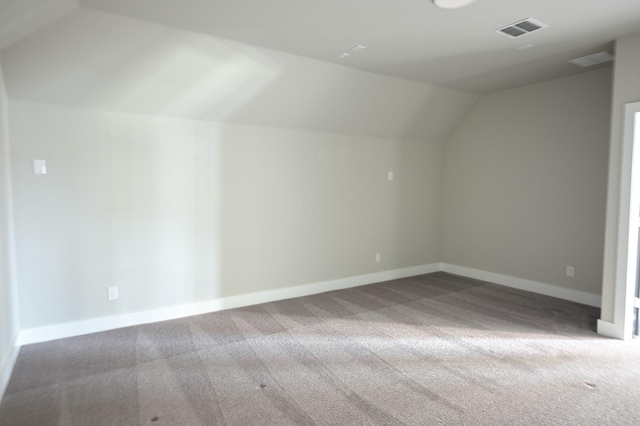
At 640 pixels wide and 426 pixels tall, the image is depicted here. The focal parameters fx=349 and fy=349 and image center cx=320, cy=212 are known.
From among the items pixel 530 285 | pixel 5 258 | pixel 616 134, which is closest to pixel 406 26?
pixel 616 134

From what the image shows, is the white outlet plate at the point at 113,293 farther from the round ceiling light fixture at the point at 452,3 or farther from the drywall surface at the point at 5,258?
the round ceiling light fixture at the point at 452,3

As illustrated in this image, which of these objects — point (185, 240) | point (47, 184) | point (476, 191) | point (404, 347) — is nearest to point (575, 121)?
point (476, 191)

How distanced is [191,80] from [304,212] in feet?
6.73

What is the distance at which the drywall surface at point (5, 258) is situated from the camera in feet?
8.14

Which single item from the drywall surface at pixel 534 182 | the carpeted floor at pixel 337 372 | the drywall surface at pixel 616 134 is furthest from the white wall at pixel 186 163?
the drywall surface at pixel 616 134

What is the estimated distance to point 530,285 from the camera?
15.7ft

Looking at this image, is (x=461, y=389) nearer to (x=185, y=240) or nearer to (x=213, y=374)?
(x=213, y=374)

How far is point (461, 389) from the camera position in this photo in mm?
2432

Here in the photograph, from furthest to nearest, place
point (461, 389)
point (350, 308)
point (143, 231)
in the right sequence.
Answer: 1. point (350, 308)
2. point (143, 231)
3. point (461, 389)

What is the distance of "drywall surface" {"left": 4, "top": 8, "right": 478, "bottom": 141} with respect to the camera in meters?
2.70

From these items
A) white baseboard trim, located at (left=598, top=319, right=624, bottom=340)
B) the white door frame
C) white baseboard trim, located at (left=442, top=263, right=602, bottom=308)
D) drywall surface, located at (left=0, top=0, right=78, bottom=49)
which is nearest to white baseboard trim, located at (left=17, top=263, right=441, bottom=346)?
white baseboard trim, located at (left=442, top=263, right=602, bottom=308)

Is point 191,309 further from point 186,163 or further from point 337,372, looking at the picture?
point 337,372

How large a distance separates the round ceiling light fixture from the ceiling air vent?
2.15 ft

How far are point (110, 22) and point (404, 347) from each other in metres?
3.52
